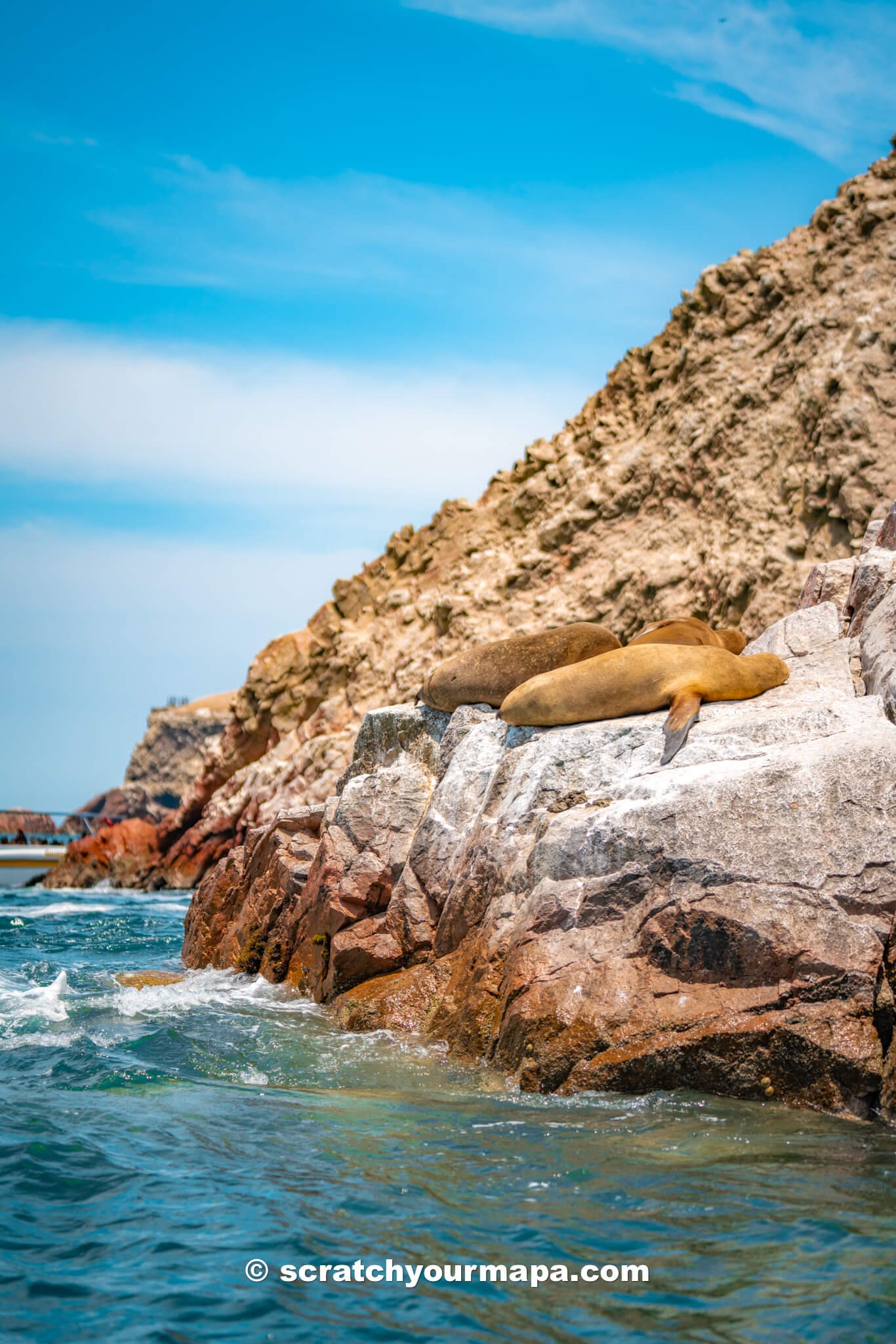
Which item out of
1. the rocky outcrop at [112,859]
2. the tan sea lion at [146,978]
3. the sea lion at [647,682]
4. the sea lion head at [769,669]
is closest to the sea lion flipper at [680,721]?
the sea lion at [647,682]

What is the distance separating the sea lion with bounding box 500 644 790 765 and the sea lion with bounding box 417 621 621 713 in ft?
3.69

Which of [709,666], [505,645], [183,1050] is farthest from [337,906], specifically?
[709,666]

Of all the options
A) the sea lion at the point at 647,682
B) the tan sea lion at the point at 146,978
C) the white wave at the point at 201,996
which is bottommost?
the tan sea lion at the point at 146,978

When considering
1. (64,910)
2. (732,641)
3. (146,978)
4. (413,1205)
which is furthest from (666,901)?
(64,910)

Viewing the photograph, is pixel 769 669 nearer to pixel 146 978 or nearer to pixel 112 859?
pixel 146 978

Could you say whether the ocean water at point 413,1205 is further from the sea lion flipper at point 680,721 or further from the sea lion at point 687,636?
the sea lion at point 687,636

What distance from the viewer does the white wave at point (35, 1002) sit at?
29.0ft

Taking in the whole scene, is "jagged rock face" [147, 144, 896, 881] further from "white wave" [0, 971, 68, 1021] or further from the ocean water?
the ocean water

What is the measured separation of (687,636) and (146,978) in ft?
20.9

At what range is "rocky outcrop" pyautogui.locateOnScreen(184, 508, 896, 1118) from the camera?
18.6ft

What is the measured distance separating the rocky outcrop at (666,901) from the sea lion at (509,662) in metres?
0.66

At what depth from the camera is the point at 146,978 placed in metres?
11.2

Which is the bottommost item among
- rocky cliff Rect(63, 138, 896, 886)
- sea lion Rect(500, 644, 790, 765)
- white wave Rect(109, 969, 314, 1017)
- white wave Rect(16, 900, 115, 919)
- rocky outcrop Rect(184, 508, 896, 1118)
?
white wave Rect(16, 900, 115, 919)

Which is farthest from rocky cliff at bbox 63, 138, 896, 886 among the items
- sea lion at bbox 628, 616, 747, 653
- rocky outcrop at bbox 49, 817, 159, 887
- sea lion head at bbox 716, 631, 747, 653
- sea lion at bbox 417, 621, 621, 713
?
sea lion at bbox 417, 621, 621, 713
